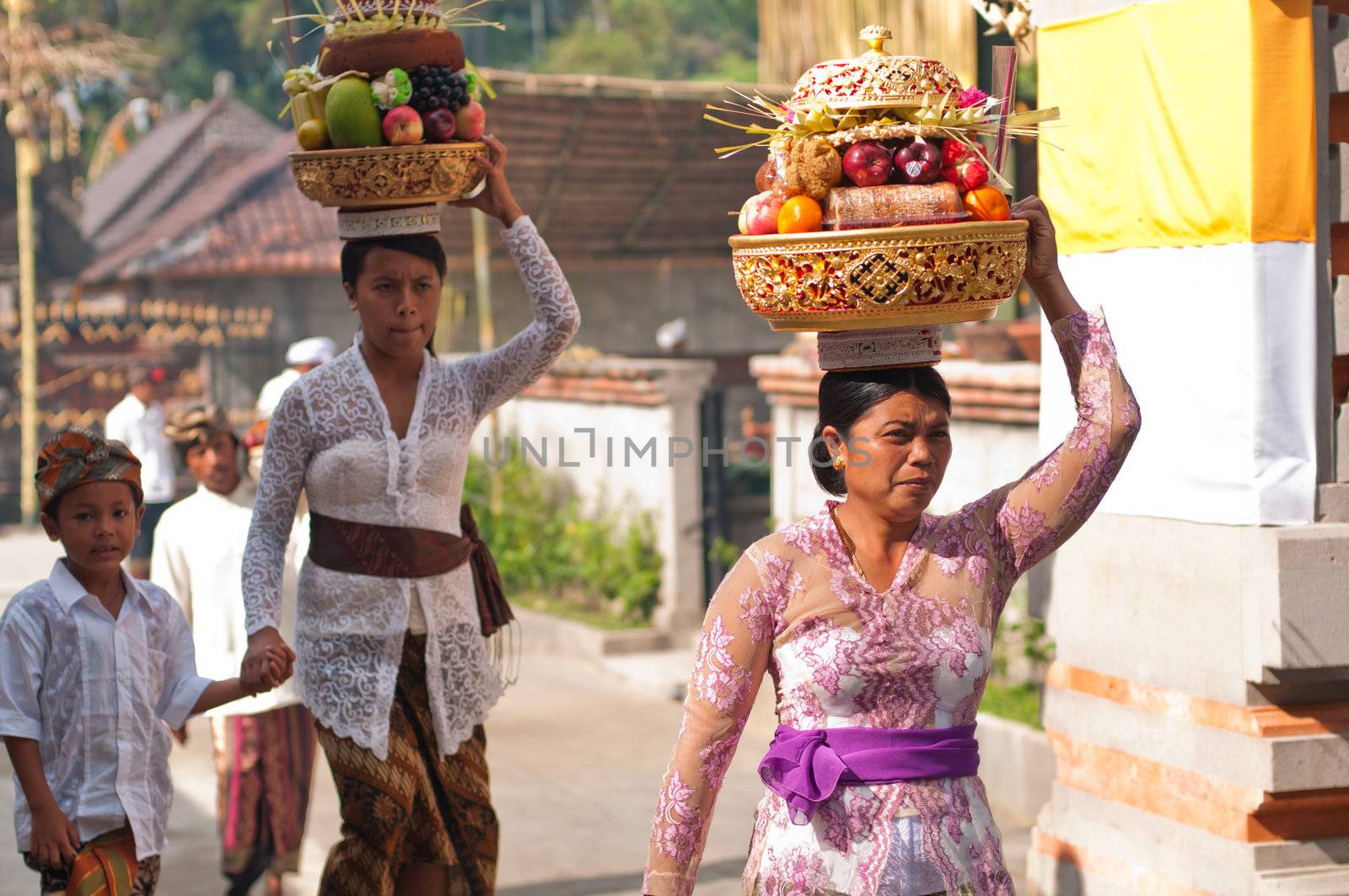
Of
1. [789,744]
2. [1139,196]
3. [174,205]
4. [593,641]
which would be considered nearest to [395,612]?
[789,744]

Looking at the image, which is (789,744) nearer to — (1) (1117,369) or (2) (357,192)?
(1) (1117,369)

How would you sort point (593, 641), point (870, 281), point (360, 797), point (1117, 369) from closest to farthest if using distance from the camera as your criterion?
point (870, 281) < point (1117, 369) < point (360, 797) < point (593, 641)

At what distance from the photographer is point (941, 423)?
2.90m

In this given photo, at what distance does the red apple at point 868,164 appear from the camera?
2.81 meters

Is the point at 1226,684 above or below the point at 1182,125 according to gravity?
below

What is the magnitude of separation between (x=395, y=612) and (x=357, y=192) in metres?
0.96

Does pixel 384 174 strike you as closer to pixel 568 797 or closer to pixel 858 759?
pixel 858 759

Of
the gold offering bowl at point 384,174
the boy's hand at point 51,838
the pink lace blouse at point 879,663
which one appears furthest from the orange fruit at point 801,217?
the boy's hand at point 51,838

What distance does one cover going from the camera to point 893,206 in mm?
2791

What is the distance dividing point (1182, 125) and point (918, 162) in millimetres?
1869

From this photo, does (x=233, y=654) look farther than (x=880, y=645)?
Yes

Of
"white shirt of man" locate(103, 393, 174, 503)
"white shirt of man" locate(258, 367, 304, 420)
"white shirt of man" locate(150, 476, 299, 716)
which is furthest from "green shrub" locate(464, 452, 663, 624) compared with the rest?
"white shirt of man" locate(150, 476, 299, 716)

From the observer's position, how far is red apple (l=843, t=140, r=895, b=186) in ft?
9.21

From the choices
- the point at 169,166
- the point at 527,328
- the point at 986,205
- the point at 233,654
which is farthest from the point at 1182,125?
the point at 169,166
